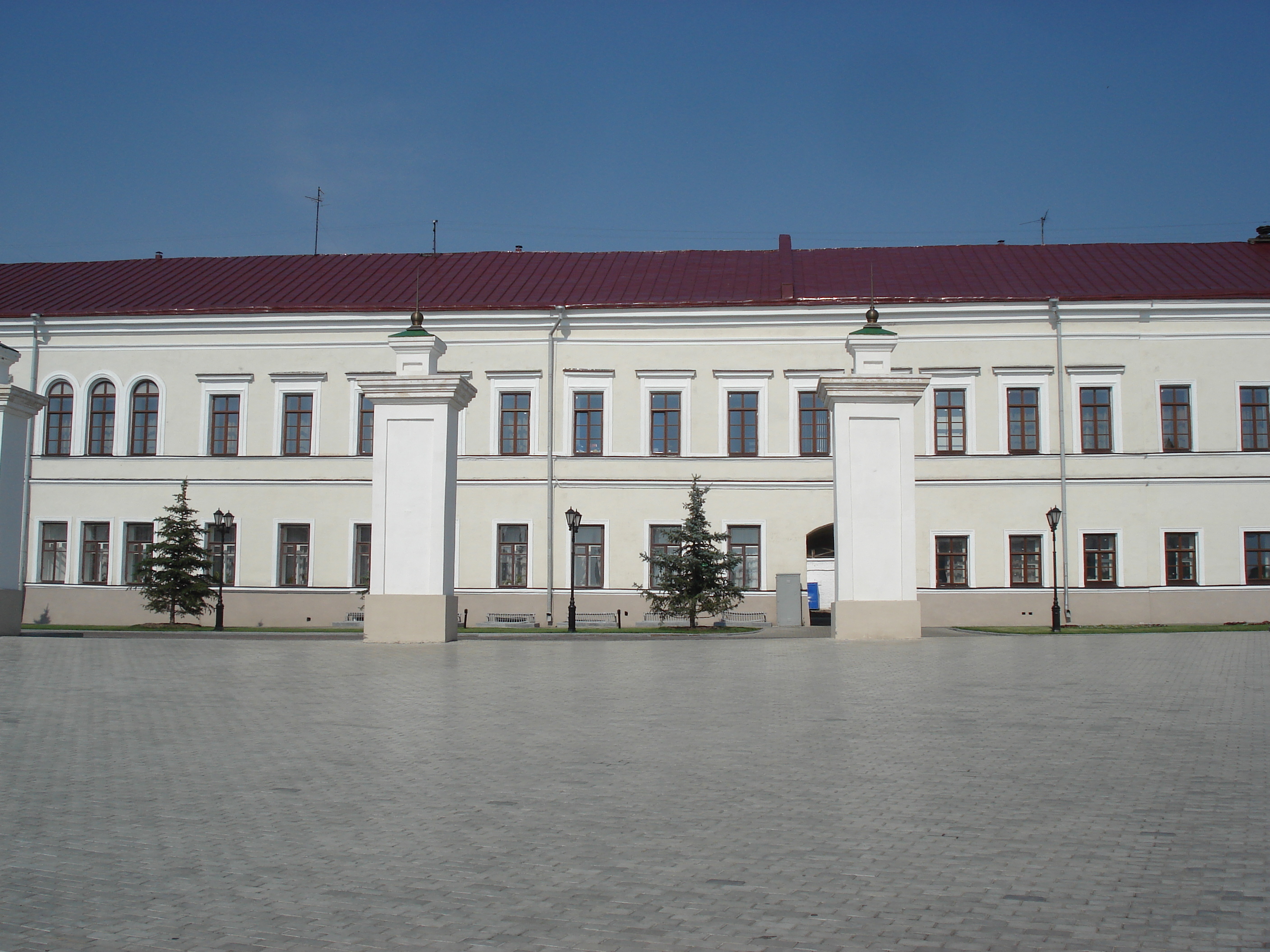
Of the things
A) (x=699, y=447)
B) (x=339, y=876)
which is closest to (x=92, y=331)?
(x=699, y=447)

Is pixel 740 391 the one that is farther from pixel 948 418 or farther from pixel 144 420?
pixel 144 420

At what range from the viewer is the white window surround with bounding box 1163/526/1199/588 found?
33.4 metres

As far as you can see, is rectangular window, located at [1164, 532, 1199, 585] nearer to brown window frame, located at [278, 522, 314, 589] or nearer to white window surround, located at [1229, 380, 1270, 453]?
white window surround, located at [1229, 380, 1270, 453]

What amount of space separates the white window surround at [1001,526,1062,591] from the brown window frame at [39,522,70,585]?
27307mm

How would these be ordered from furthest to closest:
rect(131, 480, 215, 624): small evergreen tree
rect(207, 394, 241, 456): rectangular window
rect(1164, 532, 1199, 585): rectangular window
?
rect(207, 394, 241, 456): rectangular window
rect(1164, 532, 1199, 585): rectangular window
rect(131, 480, 215, 624): small evergreen tree

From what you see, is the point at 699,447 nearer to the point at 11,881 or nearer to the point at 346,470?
the point at 346,470

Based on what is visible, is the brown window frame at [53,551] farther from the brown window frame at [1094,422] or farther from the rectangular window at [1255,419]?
the rectangular window at [1255,419]

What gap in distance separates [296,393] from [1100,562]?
25.4 metres

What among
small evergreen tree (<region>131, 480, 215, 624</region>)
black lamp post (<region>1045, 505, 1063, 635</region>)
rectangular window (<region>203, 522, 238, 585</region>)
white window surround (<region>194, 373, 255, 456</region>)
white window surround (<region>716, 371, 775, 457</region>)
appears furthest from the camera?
white window surround (<region>194, 373, 255, 456</region>)

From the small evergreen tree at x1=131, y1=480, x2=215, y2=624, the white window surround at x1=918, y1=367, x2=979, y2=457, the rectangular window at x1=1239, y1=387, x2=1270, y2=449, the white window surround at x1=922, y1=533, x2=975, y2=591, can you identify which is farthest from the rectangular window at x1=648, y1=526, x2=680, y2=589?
the rectangular window at x1=1239, y1=387, x2=1270, y2=449

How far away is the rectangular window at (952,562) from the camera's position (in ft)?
111

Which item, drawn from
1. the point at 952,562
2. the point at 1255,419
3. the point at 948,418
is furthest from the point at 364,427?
the point at 1255,419

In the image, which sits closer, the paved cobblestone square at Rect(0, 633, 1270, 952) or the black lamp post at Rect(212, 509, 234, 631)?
the paved cobblestone square at Rect(0, 633, 1270, 952)

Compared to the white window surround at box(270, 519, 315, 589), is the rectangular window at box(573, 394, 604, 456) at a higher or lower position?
higher
